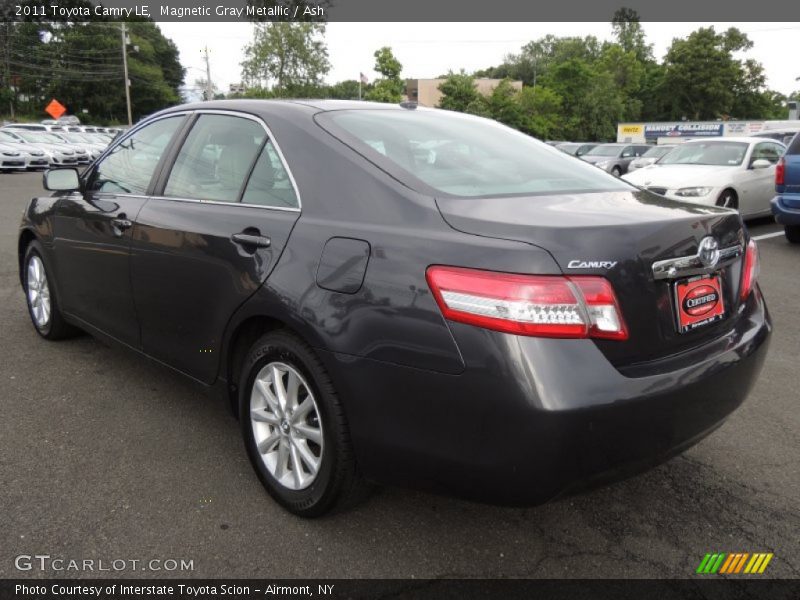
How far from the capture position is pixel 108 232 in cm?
359

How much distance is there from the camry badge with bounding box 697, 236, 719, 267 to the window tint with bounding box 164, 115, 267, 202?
5.81ft

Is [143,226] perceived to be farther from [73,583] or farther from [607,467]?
[607,467]

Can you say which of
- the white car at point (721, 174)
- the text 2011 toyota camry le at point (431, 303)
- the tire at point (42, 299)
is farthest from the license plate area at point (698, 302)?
the white car at point (721, 174)

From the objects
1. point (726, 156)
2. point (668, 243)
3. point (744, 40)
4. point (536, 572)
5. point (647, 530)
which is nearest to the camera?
point (668, 243)

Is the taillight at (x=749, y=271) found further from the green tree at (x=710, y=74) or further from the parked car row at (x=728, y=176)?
the green tree at (x=710, y=74)

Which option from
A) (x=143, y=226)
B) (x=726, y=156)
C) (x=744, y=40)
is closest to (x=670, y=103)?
(x=744, y=40)

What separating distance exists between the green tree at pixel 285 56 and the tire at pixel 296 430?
50.1 meters

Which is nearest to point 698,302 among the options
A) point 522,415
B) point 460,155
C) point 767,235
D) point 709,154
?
point 522,415

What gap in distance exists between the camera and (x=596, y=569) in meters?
2.36

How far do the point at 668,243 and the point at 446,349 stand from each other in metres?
0.81

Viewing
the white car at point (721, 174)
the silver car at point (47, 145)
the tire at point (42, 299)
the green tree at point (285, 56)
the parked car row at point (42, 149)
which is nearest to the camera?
the tire at point (42, 299)

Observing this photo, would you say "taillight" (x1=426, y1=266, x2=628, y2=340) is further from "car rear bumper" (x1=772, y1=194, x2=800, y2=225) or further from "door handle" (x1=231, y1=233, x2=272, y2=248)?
"car rear bumper" (x1=772, y1=194, x2=800, y2=225)

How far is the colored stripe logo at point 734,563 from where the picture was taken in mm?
2361

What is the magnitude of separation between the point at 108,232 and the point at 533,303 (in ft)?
8.30
